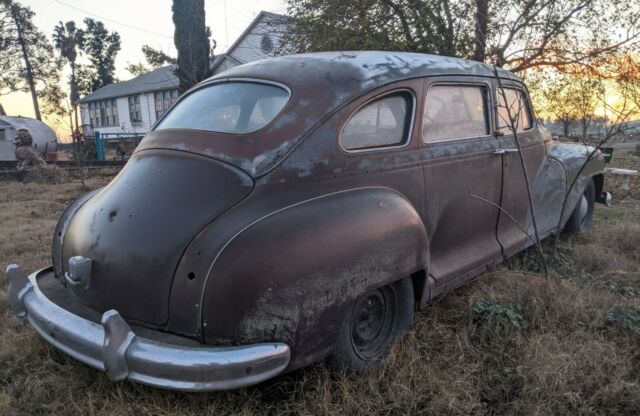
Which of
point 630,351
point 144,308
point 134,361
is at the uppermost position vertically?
point 144,308

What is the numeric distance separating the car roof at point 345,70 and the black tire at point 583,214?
112 inches

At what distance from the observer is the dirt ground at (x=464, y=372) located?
2359 mm

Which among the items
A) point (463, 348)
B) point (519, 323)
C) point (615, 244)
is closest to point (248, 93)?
point (463, 348)

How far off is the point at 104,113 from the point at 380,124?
141ft

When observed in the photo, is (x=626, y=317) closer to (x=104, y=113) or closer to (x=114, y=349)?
(x=114, y=349)

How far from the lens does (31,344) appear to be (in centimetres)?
295

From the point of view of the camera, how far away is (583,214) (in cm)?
543

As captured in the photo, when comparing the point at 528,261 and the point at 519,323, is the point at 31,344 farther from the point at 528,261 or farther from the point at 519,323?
the point at 528,261

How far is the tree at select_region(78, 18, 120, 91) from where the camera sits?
52.3 meters

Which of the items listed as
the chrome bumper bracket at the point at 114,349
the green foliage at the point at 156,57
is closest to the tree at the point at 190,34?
A: the green foliage at the point at 156,57

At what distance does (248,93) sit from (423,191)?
1263 mm

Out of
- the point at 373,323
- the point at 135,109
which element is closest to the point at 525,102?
the point at 373,323

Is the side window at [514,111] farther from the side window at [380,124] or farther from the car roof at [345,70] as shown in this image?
the side window at [380,124]

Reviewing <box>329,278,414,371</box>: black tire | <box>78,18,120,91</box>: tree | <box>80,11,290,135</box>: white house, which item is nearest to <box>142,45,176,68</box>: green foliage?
<box>329,278,414,371</box>: black tire
